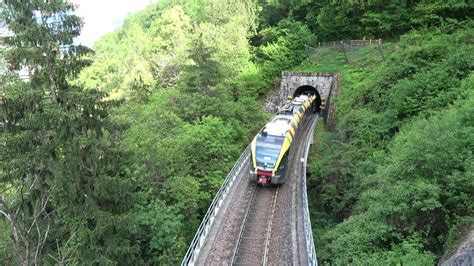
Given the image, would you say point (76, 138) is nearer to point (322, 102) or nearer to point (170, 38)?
point (322, 102)

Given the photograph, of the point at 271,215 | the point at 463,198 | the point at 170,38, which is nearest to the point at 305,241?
the point at 271,215

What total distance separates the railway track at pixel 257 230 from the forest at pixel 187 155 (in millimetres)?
2254

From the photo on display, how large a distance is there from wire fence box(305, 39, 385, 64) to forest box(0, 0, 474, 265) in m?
4.96

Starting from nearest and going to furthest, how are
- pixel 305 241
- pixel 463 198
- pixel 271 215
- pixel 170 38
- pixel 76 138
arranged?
pixel 463 198
pixel 76 138
pixel 305 241
pixel 271 215
pixel 170 38

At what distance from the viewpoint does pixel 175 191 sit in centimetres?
1709

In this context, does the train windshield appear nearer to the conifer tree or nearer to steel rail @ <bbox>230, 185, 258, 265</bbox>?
steel rail @ <bbox>230, 185, 258, 265</bbox>

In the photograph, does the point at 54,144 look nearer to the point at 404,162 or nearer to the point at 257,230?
the point at 257,230

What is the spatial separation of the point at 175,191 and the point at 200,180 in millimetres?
2957

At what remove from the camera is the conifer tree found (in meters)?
11.7

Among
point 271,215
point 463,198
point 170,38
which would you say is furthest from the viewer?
point 170,38

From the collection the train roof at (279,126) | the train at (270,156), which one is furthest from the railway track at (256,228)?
the train roof at (279,126)

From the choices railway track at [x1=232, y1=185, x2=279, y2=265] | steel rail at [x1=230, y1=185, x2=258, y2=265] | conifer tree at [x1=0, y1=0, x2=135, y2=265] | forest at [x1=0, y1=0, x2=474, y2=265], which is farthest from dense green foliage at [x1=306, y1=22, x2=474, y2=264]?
conifer tree at [x1=0, y1=0, x2=135, y2=265]

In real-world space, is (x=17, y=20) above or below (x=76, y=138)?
above

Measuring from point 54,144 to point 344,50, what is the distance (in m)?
33.4
